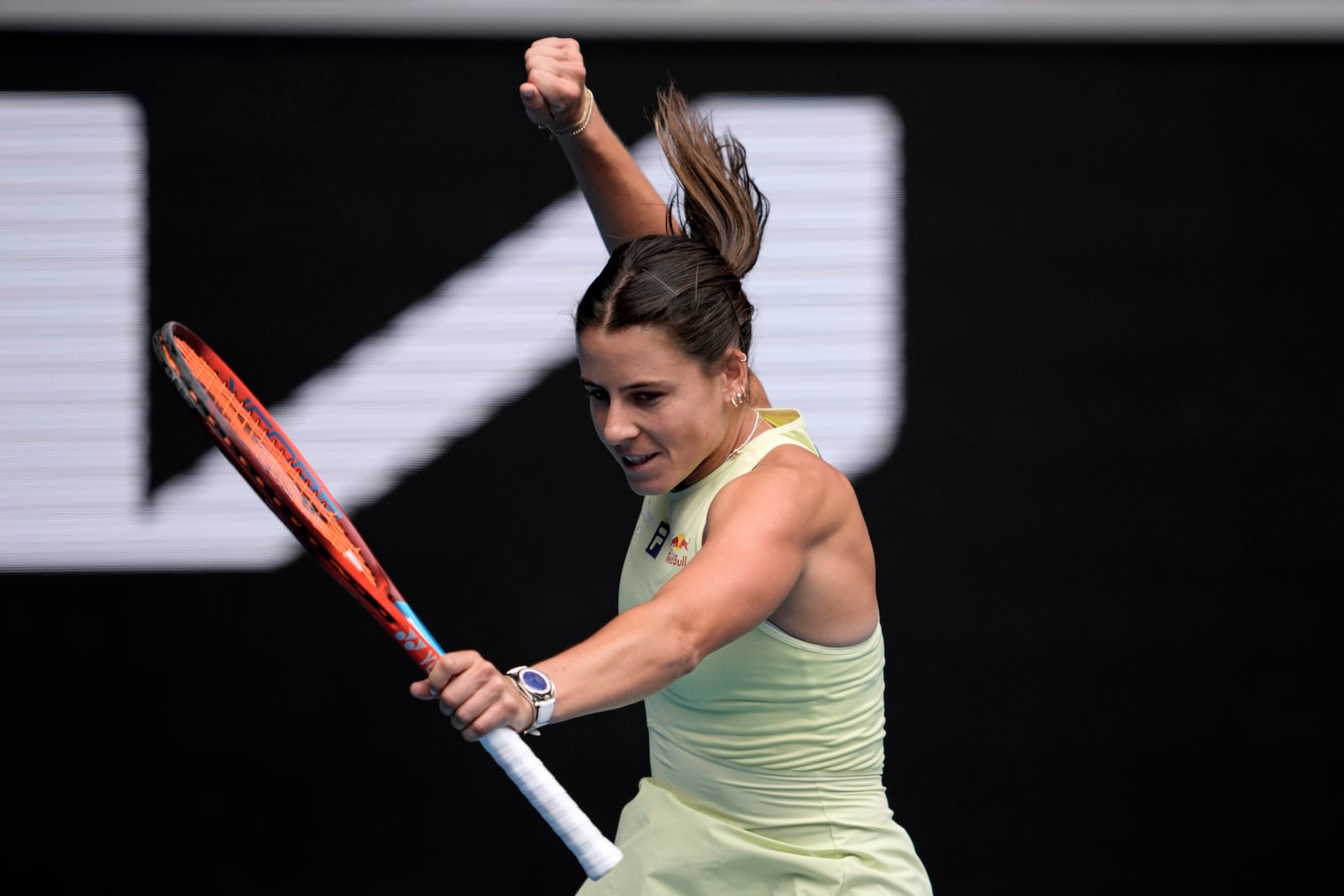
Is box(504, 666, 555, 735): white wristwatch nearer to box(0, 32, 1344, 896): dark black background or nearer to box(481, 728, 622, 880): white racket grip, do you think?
box(481, 728, 622, 880): white racket grip

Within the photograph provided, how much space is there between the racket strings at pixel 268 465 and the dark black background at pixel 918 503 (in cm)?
151

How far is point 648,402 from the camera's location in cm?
186

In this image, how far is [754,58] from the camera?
3.41 meters

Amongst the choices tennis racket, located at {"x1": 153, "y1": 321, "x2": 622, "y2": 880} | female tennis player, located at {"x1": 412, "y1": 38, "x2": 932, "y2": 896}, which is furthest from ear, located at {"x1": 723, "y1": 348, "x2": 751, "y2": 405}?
tennis racket, located at {"x1": 153, "y1": 321, "x2": 622, "y2": 880}

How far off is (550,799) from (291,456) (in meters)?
0.63

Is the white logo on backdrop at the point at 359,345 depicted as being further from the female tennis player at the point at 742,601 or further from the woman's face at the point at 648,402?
the woman's face at the point at 648,402

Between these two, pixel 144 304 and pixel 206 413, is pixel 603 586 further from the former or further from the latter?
pixel 206 413

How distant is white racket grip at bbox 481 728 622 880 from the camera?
152 centimetres

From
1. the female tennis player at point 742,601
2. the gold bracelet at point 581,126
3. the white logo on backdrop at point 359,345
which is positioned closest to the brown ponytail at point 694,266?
the female tennis player at point 742,601

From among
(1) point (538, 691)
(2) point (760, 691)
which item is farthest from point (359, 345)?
(1) point (538, 691)

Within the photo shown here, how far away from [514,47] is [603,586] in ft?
4.05

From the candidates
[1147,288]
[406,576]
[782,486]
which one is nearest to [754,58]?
[1147,288]

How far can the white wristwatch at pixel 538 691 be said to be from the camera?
4.84 feet

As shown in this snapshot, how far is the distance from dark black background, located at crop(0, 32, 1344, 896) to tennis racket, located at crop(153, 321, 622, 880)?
1.50 meters
